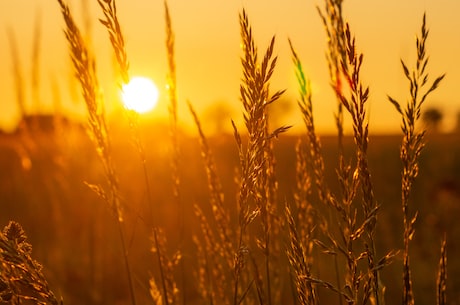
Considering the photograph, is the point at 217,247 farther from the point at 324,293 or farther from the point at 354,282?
the point at 324,293

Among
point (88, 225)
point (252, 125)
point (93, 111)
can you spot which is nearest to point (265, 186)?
point (252, 125)

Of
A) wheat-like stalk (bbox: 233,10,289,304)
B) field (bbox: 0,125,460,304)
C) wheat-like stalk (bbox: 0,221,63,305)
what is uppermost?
wheat-like stalk (bbox: 233,10,289,304)

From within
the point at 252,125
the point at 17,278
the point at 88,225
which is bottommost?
the point at 88,225

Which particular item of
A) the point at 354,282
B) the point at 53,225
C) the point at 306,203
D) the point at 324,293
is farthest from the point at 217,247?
the point at 53,225

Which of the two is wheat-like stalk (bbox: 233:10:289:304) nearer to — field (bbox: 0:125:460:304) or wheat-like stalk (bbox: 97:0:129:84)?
wheat-like stalk (bbox: 97:0:129:84)

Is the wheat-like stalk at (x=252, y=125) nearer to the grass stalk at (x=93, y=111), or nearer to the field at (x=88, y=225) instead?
the grass stalk at (x=93, y=111)

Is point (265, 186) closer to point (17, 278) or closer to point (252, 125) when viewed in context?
point (252, 125)

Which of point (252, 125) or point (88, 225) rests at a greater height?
point (252, 125)

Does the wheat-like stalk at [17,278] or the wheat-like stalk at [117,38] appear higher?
the wheat-like stalk at [117,38]

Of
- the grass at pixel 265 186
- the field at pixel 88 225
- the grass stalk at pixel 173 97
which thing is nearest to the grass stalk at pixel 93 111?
the grass at pixel 265 186

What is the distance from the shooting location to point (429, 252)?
17.3 ft

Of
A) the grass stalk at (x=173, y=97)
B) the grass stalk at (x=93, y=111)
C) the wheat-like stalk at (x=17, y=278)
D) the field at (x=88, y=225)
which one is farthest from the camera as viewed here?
the field at (x=88, y=225)

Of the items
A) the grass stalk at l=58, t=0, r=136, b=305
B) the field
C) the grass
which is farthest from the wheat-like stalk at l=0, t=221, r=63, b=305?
the field

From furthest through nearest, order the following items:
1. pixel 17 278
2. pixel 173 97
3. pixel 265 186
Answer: pixel 173 97 → pixel 265 186 → pixel 17 278
